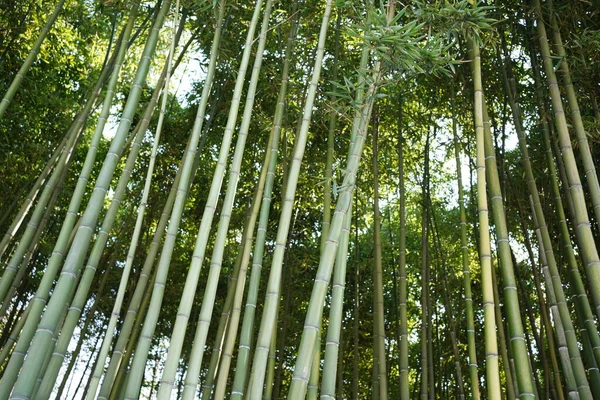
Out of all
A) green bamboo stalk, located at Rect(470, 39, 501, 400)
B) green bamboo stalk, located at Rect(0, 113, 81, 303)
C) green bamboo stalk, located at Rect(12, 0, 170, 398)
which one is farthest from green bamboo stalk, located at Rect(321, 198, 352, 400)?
green bamboo stalk, located at Rect(0, 113, 81, 303)

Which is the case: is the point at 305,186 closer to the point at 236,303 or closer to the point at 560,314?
the point at 236,303

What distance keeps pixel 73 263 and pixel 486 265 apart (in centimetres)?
184

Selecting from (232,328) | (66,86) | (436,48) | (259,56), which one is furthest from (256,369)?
(66,86)

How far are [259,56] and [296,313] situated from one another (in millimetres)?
4505

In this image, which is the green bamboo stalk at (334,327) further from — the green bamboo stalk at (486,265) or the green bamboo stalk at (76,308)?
the green bamboo stalk at (76,308)

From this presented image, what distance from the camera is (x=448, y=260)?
7098 mm

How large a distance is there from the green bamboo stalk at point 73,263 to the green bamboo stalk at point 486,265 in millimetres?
1756

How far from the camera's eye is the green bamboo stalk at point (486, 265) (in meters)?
2.37

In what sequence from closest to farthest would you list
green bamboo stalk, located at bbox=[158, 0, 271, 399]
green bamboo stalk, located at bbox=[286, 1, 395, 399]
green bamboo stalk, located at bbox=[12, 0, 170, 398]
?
green bamboo stalk, located at bbox=[286, 1, 395, 399] < green bamboo stalk, located at bbox=[158, 0, 271, 399] < green bamboo stalk, located at bbox=[12, 0, 170, 398]

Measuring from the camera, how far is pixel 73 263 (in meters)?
2.72

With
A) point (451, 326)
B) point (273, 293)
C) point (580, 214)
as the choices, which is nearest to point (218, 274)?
point (273, 293)

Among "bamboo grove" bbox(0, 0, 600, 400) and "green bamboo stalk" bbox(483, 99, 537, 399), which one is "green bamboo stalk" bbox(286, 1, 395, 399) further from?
"green bamboo stalk" bbox(483, 99, 537, 399)

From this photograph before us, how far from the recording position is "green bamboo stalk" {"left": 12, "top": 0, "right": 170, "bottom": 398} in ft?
8.05

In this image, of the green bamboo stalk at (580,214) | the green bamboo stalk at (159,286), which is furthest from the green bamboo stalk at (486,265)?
the green bamboo stalk at (159,286)
